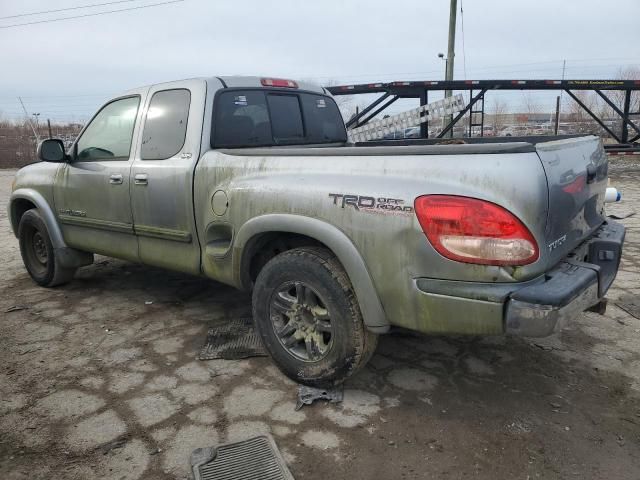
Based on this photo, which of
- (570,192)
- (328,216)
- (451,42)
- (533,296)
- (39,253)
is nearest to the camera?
(533,296)

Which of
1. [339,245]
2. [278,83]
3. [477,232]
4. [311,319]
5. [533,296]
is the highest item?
[278,83]

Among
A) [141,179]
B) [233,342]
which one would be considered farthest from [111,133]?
[233,342]

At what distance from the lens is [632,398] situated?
280cm

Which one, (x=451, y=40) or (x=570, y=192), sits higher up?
(x=451, y=40)

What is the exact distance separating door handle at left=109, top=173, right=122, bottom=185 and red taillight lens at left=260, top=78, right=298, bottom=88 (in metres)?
1.33

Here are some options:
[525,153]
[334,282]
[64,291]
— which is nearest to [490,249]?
[525,153]

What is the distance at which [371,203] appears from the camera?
2.39 metres

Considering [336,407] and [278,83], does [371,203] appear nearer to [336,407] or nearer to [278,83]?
[336,407]

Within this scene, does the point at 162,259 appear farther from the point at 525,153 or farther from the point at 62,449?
the point at 525,153

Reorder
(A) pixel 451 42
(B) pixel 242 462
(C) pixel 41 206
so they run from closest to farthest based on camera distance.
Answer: (B) pixel 242 462, (C) pixel 41 206, (A) pixel 451 42

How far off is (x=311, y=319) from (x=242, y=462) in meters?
0.85

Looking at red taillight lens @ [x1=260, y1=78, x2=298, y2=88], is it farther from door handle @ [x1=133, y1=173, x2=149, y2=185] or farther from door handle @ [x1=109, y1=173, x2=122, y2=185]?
door handle @ [x1=109, y1=173, x2=122, y2=185]

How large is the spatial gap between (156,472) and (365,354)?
1162 mm

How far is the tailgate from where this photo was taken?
2.25m
